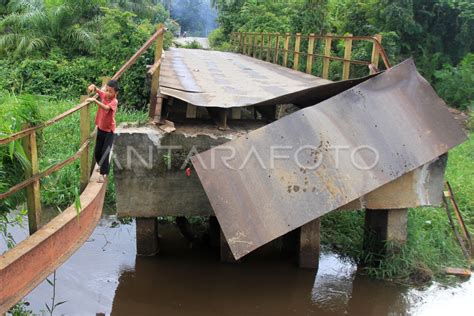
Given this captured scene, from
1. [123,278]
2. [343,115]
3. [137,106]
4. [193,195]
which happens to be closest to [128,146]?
[193,195]

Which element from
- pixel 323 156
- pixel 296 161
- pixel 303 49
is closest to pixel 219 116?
pixel 296 161

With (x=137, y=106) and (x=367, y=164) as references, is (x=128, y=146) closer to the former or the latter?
(x=367, y=164)

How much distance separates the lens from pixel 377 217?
696 cm

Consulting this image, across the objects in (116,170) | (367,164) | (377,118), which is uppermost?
(377,118)

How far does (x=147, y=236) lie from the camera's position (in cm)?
667

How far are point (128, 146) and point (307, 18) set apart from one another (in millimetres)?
12133

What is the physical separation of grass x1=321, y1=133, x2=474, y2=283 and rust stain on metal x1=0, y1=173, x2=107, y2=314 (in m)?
3.73

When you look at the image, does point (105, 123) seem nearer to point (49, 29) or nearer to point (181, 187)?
point (181, 187)

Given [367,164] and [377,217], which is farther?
[377,217]

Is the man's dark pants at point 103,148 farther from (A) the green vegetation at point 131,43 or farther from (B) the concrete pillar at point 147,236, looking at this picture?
(A) the green vegetation at point 131,43

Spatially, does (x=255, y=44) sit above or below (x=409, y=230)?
above

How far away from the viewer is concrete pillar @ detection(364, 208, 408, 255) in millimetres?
6668

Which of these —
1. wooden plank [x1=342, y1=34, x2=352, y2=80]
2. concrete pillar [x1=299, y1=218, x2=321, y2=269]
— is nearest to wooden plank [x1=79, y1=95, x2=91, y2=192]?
concrete pillar [x1=299, y1=218, x2=321, y2=269]

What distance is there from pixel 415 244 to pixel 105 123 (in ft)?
14.0
